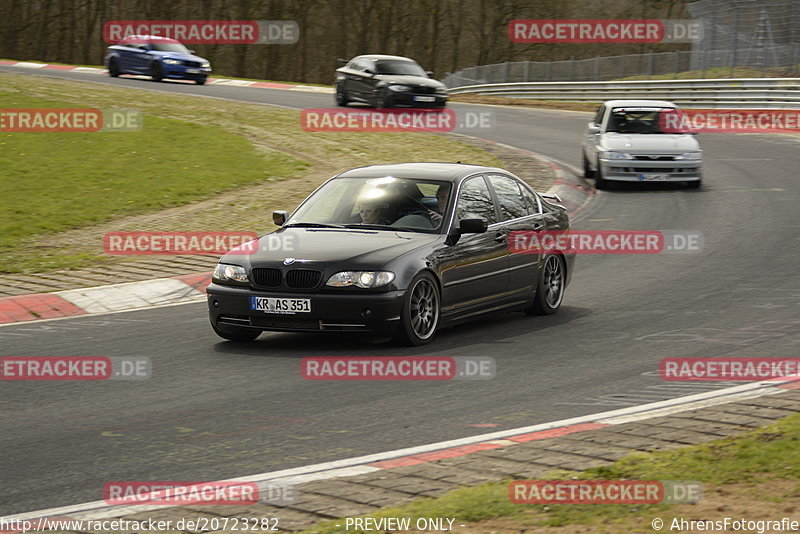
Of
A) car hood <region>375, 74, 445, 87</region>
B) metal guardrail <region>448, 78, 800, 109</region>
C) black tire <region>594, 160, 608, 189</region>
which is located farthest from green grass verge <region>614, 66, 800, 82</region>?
black tire <region>594, 160, 608, 189</region>

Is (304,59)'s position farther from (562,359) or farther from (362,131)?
(562,359)

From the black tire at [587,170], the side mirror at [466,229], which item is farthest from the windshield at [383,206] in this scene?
the black tire at [587,170]

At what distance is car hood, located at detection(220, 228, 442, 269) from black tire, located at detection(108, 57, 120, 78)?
3253cm

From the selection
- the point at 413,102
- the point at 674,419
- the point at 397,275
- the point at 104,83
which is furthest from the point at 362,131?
the point at 674,419

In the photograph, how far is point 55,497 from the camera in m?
6.04

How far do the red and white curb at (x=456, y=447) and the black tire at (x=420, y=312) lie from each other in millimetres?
2511

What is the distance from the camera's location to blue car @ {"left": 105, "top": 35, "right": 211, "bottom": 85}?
4006 cm

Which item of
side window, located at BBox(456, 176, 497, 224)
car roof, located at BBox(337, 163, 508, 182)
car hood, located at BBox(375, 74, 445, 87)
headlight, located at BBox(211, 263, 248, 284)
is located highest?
car hood, located at BBox(375, 74, 445, 87)

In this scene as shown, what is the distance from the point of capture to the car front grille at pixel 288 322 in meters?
9.79

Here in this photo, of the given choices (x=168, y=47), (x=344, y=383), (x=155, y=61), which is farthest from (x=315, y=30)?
(x=344, y=383)

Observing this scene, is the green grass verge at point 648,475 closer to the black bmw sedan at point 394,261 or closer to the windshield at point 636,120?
the black bmw sedan at point 394,261

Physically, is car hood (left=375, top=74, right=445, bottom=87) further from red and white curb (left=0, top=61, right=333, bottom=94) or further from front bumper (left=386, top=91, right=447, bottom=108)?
red and white curb (left=0, top=61, right=333, bottom=94)

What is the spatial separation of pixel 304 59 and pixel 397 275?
285 ft

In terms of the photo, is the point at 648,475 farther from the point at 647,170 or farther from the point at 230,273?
the point at 647,170
